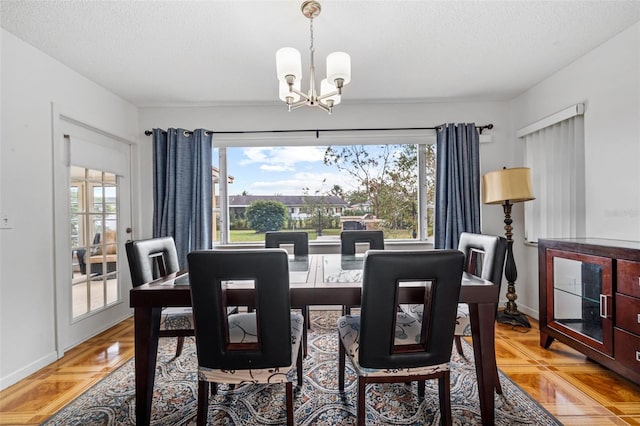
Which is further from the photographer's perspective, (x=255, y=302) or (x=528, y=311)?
(x=528, y=311)

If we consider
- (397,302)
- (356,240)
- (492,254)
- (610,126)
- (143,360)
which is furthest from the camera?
(356,240)

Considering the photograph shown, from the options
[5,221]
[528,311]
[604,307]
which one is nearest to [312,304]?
[604,307]

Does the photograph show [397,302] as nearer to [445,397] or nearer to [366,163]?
[445,397]

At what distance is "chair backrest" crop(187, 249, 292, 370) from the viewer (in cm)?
125

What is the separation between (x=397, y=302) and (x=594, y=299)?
171 centimetres

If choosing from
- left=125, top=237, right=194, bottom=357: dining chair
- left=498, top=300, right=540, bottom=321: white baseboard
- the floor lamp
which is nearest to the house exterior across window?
the floor lamp

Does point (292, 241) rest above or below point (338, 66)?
below

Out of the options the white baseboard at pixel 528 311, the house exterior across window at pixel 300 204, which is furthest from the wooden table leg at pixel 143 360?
the white baseboard at pixel 528 311

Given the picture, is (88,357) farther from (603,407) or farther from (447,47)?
(447,47)

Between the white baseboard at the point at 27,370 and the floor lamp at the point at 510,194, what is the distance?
3819mm

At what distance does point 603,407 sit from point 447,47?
2.44 metres

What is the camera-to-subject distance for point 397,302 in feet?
4.22

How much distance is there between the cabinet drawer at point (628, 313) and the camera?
1781 millimetres

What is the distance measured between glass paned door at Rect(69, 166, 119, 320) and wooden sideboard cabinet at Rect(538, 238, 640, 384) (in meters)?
3.89
